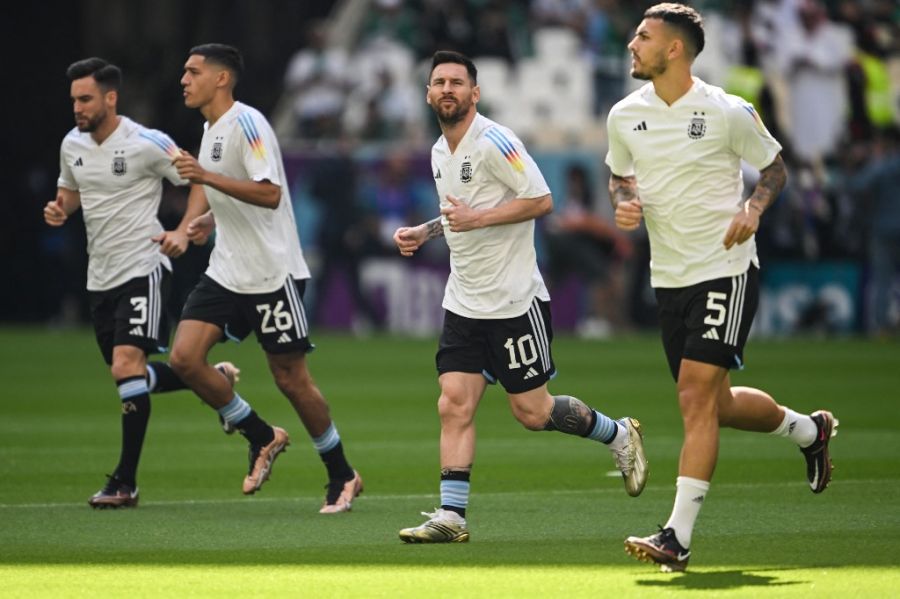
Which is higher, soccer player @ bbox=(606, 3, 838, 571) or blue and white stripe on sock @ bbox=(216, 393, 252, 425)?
soccer player @ bbox=(606, 3, 838, 571)

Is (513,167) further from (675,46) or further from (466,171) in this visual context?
(675,46)

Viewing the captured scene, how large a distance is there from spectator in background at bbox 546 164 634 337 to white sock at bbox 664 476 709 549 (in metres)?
17.7

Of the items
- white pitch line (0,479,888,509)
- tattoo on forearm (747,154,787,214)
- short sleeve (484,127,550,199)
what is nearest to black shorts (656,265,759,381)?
tattoo on forearm (747,154,787,214)

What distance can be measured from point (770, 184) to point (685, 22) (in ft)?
2.67

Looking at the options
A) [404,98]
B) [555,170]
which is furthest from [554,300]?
[404,98]

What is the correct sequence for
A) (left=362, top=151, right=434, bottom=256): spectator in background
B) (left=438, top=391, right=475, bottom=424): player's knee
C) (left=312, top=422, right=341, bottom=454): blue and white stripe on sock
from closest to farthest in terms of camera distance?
(left=438, top=391, right=475, bottom=424): player's knee < (left=312, top=422, right=341, bottom=454): blue and white stripe on sock < (left=362, top=151, right=434, bottom=256): spectator in background

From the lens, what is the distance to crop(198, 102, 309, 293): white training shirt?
1064 cm

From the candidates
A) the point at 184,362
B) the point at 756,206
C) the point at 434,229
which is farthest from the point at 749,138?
the point at 184,362

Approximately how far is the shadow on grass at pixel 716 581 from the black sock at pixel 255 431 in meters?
3.62

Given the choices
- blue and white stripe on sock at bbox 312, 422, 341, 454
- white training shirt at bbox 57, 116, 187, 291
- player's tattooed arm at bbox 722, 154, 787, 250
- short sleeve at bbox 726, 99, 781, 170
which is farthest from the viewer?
white training shirt at bbox 57, 116, 187, 291

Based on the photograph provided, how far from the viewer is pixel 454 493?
9.09 metres

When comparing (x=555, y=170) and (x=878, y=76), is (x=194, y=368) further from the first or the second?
(x=878, y=76)

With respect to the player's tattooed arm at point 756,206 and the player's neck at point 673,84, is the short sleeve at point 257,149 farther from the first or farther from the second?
the player's tattooed arm at point 756,206

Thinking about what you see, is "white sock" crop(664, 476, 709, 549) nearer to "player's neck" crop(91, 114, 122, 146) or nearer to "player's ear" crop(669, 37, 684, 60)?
"player's ear" crop(669, 37, 684, 60)
